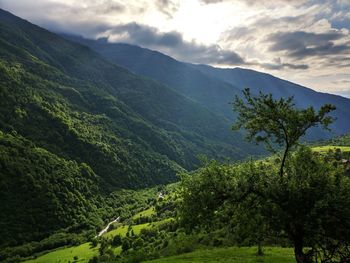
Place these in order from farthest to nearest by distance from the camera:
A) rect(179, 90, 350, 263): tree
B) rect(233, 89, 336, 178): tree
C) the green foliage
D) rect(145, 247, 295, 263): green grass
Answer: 1. rect(145, 247, 295, 263): green grass
2. rect(233, 89, 336, 178): tree
3. rect(179, 90, 350, 263): tree
4. the green foliage

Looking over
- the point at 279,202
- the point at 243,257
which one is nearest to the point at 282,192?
the point at 279,202

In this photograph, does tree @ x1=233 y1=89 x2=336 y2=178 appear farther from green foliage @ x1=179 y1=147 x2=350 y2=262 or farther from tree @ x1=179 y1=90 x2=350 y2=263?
green foliage @ x1=179 y1=147 x2=350 y2=262

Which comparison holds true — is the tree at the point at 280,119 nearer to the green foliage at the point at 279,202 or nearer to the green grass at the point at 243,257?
the green foliage at the point at 279,202

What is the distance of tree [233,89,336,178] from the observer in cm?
4347

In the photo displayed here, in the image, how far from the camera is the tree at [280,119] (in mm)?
43469

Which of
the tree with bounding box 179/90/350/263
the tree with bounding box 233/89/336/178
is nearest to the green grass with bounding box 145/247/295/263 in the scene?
the tree with bounding box 179/90/350/263

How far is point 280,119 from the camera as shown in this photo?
44.6 meters

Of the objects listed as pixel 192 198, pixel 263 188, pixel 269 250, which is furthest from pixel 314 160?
pixel 269 250

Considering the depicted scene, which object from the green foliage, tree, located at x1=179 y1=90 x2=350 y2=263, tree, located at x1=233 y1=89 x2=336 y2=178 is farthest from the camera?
tree, located at x1=233 y1=89 x2=336 y2=178

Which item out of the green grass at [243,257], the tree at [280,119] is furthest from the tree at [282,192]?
the green grass at [243,257]

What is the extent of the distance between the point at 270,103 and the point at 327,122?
6.79 meters

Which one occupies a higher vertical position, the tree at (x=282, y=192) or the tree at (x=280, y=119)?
the tree at (x=280, y=119)

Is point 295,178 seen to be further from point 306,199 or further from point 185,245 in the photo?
point 185,245

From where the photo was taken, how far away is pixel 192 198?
139ft
